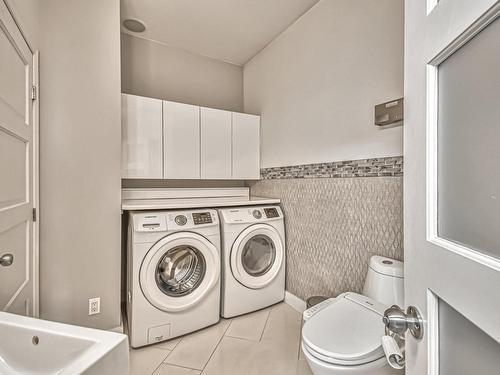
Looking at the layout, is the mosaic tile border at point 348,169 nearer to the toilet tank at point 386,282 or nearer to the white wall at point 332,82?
the white wall at point 332,82

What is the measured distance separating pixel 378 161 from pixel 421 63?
125cm

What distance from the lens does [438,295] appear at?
48 cm

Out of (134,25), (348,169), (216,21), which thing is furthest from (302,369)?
(134,25)

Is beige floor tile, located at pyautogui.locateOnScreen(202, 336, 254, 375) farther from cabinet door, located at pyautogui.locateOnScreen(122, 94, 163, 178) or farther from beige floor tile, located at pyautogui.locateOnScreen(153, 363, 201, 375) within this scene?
cabinet door, located at pyautogui.locateOnScreen(122, 94, 163, 178)

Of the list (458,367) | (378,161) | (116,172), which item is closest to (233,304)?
(116,172)

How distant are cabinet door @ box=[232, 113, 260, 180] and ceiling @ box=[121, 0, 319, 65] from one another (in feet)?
2.47

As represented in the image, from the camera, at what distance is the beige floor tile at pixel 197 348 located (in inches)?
68.7

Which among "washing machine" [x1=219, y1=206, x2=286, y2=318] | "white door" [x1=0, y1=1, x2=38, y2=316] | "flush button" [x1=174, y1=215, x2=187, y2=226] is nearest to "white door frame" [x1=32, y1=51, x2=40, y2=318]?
"white door" [x1=0, y1=1, x2=38, y2=316]

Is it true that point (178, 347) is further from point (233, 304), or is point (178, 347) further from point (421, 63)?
point (421, 63)

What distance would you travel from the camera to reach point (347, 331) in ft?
4.10

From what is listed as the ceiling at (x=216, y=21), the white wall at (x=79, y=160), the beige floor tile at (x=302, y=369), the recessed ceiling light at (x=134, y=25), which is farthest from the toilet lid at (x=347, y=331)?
the recessed ceiling light at (x=134, y=25)

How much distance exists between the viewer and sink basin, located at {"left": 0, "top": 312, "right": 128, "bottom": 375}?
632mm

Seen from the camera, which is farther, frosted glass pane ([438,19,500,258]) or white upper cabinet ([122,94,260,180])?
white upper cabinet ([122,94,260,180])

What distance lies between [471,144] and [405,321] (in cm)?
38
